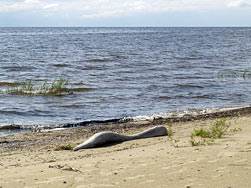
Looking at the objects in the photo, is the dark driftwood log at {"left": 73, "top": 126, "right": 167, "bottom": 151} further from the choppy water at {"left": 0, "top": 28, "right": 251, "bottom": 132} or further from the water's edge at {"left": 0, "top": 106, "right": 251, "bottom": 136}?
the choppy water at {"left": 0, "top": 28, "right": 251, "bottom": 132}

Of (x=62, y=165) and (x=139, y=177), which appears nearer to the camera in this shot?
(x=139, y=177)

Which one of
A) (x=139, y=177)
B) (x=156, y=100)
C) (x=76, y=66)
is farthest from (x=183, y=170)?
(x=76, y=66)

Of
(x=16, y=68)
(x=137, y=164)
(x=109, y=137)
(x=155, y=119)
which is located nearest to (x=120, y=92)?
(x=155, y=119)

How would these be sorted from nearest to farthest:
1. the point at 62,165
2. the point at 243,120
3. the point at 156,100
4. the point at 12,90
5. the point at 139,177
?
the point at 139,177, the point at 62,165, the point at 243,120, the point at 156,100, the point at 12,90

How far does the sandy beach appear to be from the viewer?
17.1 feet

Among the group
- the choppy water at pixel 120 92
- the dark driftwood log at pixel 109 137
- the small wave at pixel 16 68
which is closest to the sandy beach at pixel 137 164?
the dark driftwood log at pixel 109 137

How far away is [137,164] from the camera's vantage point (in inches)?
243

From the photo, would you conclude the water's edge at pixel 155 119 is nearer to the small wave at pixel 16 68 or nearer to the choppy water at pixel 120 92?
the choppy water at pixel 120 92

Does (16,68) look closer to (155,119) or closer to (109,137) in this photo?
(155,119)

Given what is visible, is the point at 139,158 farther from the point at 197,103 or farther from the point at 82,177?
the point at 197,103

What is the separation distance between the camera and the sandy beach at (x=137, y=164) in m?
5.20

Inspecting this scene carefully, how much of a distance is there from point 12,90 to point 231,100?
9892 millimetres

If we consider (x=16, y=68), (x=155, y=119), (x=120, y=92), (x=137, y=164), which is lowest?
(x=155, y=119)

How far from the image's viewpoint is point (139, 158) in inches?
262
